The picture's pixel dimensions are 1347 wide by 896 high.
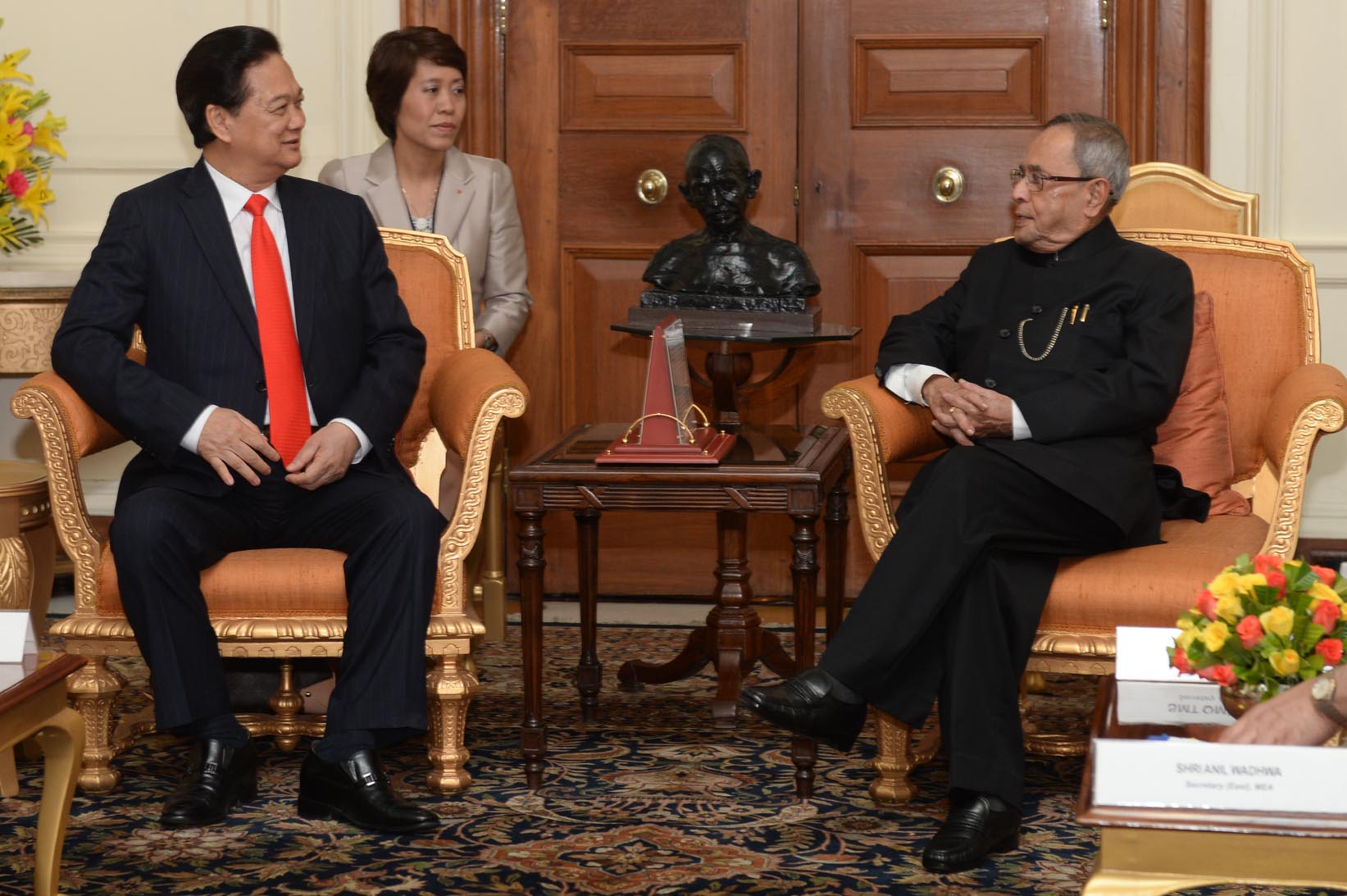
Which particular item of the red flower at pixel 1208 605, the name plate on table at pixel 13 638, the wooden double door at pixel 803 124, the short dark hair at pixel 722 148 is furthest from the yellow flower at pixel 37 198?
the red flower at pixel 1208 605

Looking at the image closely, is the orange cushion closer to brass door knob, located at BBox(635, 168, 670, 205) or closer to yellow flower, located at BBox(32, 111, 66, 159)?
brass door knob, located at BBox(635, 168, 670, 205)

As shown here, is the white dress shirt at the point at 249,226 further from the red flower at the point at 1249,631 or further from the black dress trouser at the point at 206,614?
the red flower at the point at 1249,631

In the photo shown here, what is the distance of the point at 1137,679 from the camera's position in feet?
7.70

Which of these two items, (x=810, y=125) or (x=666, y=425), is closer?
(x=666, y=425)

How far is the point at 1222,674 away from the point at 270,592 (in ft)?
5.90

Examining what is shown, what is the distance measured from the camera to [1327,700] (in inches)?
77.8

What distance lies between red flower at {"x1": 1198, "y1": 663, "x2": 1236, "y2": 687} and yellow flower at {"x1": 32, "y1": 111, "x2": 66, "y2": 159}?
3.42 metres

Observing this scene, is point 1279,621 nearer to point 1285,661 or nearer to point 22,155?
point 1285,661

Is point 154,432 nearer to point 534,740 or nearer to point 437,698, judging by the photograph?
point 437,698

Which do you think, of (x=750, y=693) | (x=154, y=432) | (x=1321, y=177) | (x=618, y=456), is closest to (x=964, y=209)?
(x=1321, y=177)

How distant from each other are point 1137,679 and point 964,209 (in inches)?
101

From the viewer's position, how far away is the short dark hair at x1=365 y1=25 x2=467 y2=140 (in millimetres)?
4164

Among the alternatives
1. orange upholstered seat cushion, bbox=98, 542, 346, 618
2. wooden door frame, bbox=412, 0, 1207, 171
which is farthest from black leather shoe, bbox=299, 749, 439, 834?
wooden door frame, bbox=412, 0, 1207, 171

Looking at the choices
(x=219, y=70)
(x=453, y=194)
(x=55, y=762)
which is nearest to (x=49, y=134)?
(x=453, y=194)
